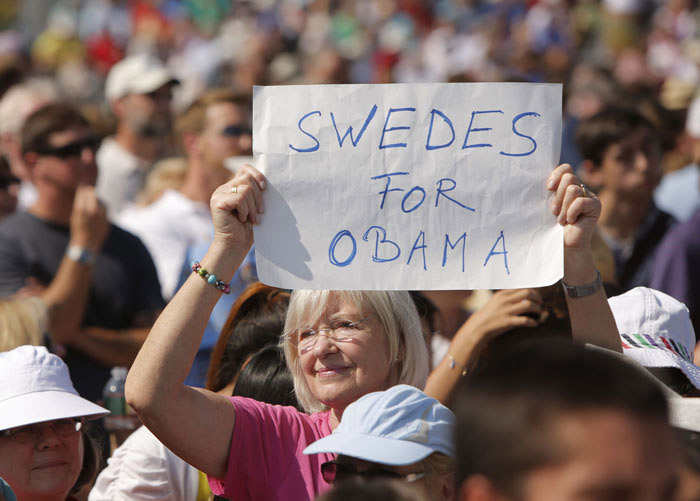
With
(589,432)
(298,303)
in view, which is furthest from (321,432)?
(589,432)

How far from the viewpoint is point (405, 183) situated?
9.24 ft

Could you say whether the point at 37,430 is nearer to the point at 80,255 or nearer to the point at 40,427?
the point at 40,427

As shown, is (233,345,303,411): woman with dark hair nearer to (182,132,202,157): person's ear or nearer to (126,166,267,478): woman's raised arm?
(126,166,267,478): woman's raised arm

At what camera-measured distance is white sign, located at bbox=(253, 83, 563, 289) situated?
2.78 meters

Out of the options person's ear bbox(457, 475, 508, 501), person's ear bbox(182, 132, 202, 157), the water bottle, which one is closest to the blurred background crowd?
person's ear bbox(182, 132, 202, 157)

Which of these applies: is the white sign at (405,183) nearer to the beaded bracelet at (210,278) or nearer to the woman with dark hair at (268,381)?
the beaded bracelet at (210,278)

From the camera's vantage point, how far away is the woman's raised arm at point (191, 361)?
2559mm

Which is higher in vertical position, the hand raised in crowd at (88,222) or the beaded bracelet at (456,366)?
the hand raised in crowd at (88,222)

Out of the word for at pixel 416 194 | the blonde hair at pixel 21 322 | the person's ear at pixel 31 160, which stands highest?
the person's ear at pixel 31 160

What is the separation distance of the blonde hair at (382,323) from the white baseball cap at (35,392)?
0.55 metres

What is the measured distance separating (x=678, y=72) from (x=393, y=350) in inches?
463

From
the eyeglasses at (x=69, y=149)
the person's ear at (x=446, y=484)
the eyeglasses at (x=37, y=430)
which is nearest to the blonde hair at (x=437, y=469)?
the person's ear at (x=446, y=484)

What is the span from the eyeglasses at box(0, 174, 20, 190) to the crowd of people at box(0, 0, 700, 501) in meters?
0.01

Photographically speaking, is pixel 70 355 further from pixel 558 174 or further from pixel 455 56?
pixel 455 56
